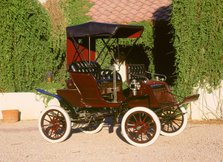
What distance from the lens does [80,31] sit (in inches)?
318

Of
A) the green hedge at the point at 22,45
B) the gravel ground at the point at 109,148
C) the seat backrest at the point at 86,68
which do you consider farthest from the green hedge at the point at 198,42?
the green hedge at the point at 22,45

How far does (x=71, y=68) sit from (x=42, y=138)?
173 cm

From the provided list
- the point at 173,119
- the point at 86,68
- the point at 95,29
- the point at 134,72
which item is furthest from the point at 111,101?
the point at 95,29

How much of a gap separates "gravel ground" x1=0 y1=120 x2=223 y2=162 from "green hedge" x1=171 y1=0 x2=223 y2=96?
1.44 meters

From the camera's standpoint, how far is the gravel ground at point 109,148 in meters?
6.66

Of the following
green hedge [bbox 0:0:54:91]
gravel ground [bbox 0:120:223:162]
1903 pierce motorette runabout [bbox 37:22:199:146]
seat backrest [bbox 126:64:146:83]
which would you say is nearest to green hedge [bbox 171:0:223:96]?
gravel ground [bbox 0:120:223:162]

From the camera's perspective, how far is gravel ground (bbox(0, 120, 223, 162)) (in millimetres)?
6664

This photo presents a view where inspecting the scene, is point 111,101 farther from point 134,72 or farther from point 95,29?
point 95,29

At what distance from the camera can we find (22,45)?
11.7m

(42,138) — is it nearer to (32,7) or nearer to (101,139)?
(101,139)

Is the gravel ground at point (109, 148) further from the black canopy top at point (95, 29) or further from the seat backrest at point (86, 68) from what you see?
the black canopy top at point (95, 29)

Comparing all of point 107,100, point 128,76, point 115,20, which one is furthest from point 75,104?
point 115,20

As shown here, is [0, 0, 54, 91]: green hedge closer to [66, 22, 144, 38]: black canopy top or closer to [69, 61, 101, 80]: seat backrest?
[69, 61, 101, 80]: seat backrest

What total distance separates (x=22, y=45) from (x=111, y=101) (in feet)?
15.2
